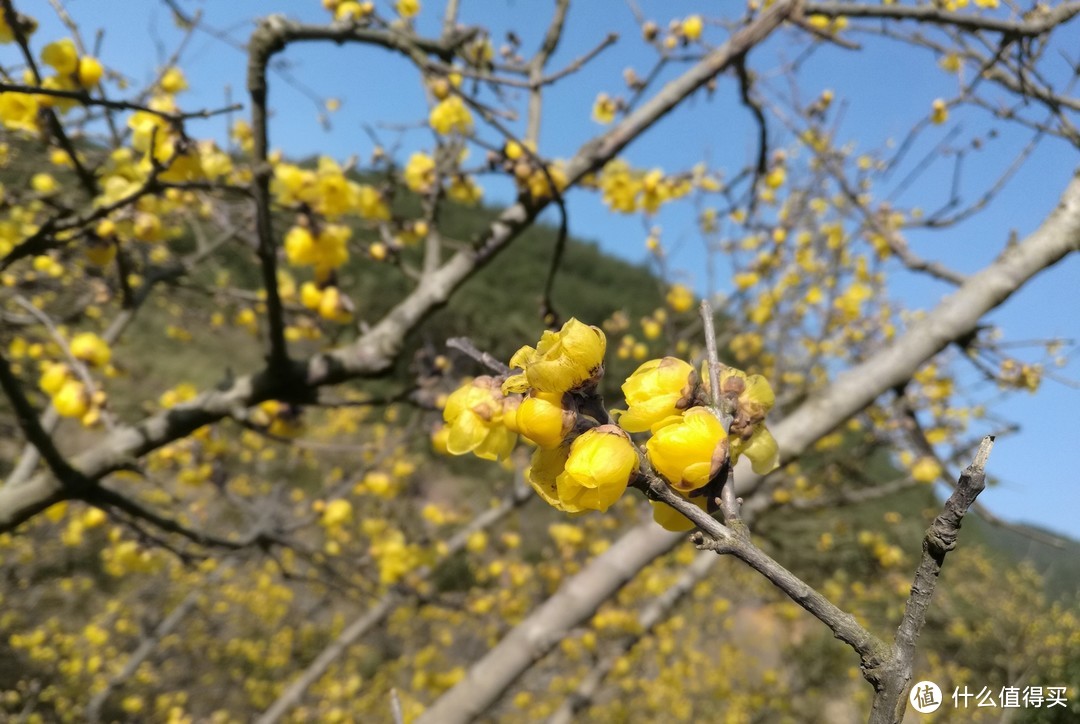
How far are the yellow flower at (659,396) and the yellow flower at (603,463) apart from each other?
0.10 meters

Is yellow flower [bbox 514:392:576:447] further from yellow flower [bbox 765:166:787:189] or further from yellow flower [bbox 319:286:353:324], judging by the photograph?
yellow flower [bbox 765:166:787:189]

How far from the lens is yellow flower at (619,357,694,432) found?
29.5 inches

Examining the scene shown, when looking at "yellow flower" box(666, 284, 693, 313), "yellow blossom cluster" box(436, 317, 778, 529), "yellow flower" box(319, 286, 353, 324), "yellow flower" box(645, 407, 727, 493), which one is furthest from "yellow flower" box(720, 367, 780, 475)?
"yellow flower" box(666, 284, 693, 313)

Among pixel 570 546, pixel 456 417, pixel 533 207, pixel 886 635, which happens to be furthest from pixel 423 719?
pixel 886 635

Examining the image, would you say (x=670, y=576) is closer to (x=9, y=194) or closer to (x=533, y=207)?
(x=533, y=207)

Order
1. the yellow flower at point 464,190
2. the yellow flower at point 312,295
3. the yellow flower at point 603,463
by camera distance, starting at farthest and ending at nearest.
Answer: the yellow flower at point 464,190, the yellow flower at point 312,295, the yellow flower at point 603,463

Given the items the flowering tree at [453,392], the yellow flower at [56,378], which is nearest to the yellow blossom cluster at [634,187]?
the flowering tree at [453,392]

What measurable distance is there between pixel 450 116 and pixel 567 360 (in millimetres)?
1901

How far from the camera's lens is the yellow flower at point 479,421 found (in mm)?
881

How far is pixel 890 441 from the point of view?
4.16 meters

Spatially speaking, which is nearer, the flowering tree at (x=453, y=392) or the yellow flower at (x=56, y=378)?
the flowering tree at (x=453, y=392)

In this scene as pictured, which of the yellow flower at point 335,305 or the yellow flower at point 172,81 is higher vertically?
the yellow flower at point 172,81

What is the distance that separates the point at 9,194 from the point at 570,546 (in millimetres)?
5239
